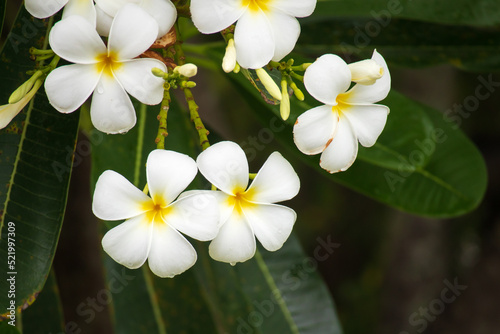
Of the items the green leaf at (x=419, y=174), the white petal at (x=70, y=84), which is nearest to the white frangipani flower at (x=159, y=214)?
the white petal at (x=70, y=84)

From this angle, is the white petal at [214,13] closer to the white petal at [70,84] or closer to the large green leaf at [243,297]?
the white petal at [70,84]

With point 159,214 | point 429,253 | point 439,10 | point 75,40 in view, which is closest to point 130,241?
point 159,214

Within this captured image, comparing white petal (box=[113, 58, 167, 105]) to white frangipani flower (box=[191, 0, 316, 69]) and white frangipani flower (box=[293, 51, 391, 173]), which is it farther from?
white frangipani flower (box=[293, 51, 391, 173])

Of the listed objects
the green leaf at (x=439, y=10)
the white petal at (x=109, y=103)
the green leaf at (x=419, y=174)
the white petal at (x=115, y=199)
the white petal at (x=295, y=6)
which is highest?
the white petal at (x=295, y=6)

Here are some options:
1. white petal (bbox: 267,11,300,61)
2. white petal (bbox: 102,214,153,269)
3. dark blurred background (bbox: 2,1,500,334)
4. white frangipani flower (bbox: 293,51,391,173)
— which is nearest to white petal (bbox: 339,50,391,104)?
white frangipani flower (bbox: 293,51,391,173)

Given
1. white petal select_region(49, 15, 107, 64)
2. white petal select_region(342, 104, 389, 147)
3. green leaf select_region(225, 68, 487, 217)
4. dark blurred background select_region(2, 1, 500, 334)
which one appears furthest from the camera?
dark blurred background select_region(2, 1, 500, 334)

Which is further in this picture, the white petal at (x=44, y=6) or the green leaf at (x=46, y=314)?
the green leaf at (x=46, y=314)

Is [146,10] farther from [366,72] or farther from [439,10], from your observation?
[439,10]
